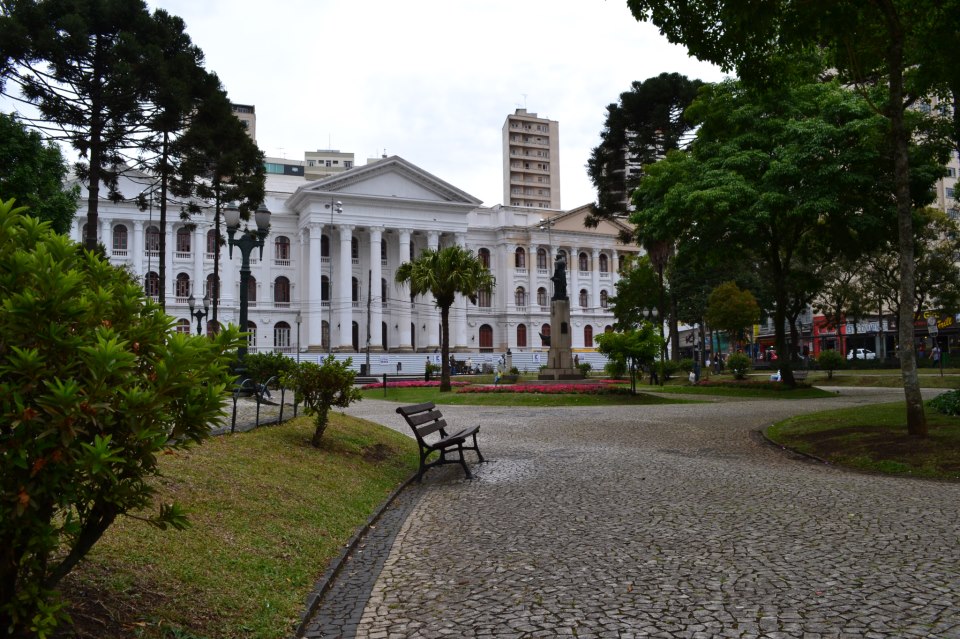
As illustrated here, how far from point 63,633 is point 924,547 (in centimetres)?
558

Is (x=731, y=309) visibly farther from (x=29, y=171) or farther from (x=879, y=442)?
(x=29, y=171)

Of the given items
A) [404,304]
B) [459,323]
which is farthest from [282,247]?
[459,323]

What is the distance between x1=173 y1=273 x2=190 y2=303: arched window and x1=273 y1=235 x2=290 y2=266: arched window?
7.27 metres

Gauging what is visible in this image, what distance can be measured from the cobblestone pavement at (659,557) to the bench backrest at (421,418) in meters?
0.65

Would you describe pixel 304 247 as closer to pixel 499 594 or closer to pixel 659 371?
pixel 659 371

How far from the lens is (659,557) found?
206 inches

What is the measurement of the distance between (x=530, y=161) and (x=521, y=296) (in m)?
41.2

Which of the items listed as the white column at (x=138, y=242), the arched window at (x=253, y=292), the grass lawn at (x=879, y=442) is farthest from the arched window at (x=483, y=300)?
the grass lawn at (x=879, y=442)

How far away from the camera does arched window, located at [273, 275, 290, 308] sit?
59656 millimetres

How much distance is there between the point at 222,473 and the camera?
22.2ft

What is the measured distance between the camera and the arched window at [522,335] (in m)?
67.1

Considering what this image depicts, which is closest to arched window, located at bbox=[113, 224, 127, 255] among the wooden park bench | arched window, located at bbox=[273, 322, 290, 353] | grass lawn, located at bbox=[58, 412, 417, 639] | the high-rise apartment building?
arched window, located at bbox=[273, 322, 290, 353]

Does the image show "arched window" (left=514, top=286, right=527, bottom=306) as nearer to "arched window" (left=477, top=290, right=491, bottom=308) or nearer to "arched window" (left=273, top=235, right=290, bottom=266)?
"arched window" (left=477, top=290, right=491, bottom=308)

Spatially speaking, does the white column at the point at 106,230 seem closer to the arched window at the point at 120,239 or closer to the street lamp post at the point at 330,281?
the arched window at the point at 120,239
